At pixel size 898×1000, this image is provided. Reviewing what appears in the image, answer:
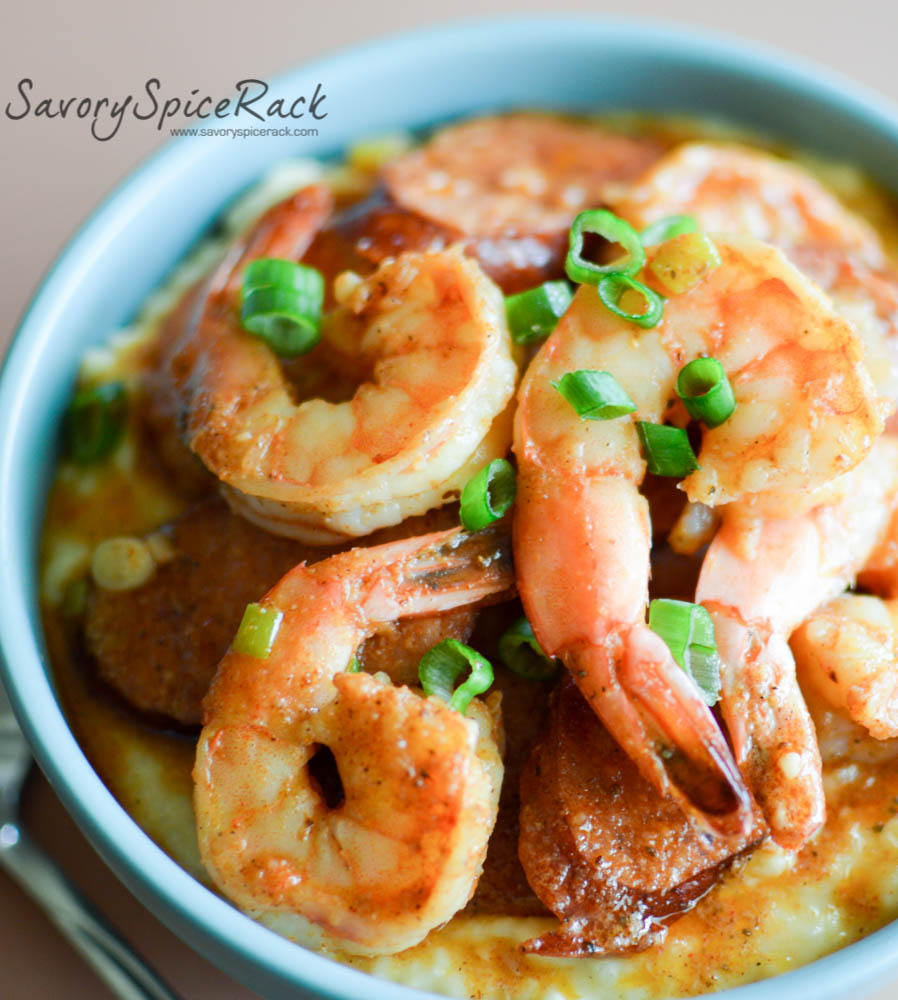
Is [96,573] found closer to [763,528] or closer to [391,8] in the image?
[763,528]

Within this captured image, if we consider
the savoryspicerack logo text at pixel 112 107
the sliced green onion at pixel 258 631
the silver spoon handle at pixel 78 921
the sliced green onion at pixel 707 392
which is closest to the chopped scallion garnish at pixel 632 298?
the sliced green onion at pixel 707 392

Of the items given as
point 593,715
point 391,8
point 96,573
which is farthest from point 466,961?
point 391,8

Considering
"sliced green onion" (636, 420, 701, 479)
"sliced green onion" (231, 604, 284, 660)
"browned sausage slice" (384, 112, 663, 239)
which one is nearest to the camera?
"sliced green onion" (231, 604, 284, 660)

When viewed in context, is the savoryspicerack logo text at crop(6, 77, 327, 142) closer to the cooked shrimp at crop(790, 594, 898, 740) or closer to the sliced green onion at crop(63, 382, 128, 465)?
the sliced green onion at crop(63, 382, 128, 465)

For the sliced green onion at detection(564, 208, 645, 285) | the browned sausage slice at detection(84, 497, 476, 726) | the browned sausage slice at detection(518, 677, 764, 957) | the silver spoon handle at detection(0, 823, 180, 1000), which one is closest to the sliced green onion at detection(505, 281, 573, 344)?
the sliced green onion at detection(564, 208, 645, 285)

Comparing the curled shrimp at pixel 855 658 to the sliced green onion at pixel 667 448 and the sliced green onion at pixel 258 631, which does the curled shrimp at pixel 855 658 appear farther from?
the sliced green onion at pixel 258 631

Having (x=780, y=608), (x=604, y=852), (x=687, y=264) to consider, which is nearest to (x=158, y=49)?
(x=687, y=264)
